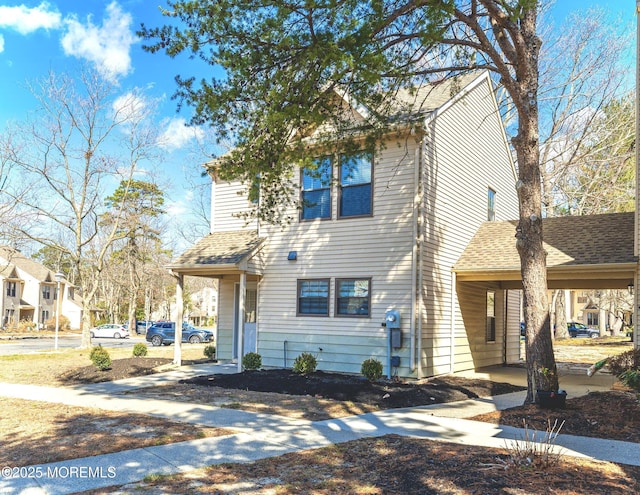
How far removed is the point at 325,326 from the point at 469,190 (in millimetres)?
5896

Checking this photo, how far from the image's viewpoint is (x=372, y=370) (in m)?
11.6

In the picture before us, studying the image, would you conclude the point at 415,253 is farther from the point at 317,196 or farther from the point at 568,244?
the point at 568,244

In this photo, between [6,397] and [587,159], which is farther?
[587,159]

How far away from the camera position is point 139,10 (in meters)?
15.3

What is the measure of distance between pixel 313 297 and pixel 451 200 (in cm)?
447

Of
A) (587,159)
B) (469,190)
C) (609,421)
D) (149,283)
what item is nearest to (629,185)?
(587,159)

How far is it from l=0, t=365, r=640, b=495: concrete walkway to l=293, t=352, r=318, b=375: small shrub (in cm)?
376

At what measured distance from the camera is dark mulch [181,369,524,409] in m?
9.90

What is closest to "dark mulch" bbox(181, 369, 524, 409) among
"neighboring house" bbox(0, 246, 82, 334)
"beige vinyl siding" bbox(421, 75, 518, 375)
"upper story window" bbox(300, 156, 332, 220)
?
"beige vinyl siding" bbox(421, 75, 518, 375)

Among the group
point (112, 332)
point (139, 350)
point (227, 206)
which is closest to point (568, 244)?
point (227, 206)

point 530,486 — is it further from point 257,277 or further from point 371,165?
point 257,277

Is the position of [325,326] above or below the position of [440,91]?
below

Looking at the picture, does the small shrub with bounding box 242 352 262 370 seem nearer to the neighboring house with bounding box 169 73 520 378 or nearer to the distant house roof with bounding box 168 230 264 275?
the neighboring house with bounding box 169 73 520 378

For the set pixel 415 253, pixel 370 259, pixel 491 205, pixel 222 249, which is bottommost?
pixel 370 259
